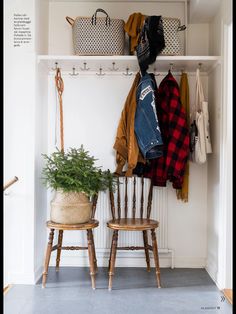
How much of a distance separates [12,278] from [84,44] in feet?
6.18

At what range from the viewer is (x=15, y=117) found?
3242 mm

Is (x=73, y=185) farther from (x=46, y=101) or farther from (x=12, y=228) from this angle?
(x=46, y=101)

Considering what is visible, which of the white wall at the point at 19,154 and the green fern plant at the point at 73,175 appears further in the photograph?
the white wall at the point at 19,154

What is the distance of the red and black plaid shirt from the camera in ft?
11.0

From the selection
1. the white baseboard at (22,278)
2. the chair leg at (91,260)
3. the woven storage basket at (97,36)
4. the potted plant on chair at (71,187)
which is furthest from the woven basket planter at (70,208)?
the woven storage basket at (97,36)

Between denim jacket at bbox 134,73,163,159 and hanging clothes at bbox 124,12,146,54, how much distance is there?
0.30 meters

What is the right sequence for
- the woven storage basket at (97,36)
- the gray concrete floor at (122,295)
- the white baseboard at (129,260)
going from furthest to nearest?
the white baseboard at (129,260)
the woven storage basket at (97,36)
the gray concrete floor at (122,295)

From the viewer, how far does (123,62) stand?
3432 mm

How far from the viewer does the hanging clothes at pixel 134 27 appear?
11.1 ft

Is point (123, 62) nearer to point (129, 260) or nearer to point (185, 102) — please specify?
point (185, 102)

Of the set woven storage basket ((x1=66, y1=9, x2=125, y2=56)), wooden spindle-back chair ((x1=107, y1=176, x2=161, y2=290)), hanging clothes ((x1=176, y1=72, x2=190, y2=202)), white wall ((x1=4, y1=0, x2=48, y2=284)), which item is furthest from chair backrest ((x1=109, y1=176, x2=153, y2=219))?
woven storage basket ((x1=66, y1=9, x2=125, y2=56))

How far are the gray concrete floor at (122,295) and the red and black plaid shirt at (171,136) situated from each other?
76 cm

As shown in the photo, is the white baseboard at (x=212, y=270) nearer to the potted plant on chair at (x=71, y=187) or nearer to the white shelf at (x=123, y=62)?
the potted plant on chair at (x=71, y=187)

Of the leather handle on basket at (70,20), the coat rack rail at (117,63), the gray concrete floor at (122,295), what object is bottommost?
the gray concrete floor at (122,295)
